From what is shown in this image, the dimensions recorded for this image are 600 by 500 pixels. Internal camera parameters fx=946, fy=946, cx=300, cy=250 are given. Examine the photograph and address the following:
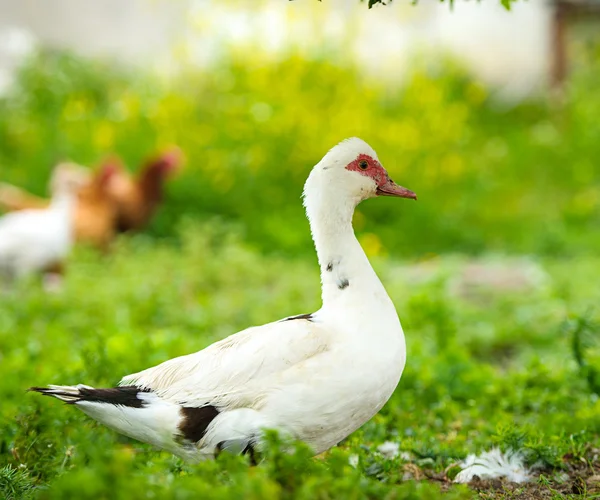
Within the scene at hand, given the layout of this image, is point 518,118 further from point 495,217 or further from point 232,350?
point 232,350

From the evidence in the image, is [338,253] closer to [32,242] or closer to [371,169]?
[371,169]

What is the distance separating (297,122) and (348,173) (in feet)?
22.0

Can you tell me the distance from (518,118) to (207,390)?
12185mm

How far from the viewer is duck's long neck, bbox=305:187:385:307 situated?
3.09 meters

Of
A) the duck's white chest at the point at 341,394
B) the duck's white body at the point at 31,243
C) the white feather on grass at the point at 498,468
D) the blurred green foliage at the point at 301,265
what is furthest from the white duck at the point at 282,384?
the duck's white body at the point at 31,243

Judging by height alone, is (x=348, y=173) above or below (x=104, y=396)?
above

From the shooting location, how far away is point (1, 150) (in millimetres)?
11039

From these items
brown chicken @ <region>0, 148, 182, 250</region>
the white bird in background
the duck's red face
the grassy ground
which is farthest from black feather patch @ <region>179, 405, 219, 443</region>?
brown chicken @ <region>0, 148, 182, 250</region>

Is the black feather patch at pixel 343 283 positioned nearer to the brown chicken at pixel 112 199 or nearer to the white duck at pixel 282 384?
the white duck at pixel 282 384

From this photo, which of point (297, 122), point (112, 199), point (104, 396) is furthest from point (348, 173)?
point (297, 122)

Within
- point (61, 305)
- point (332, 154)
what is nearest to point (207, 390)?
point (332, 154)

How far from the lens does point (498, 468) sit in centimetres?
330

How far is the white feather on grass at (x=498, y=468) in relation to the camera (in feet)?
10.8

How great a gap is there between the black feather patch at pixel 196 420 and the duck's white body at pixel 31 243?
186 inches
